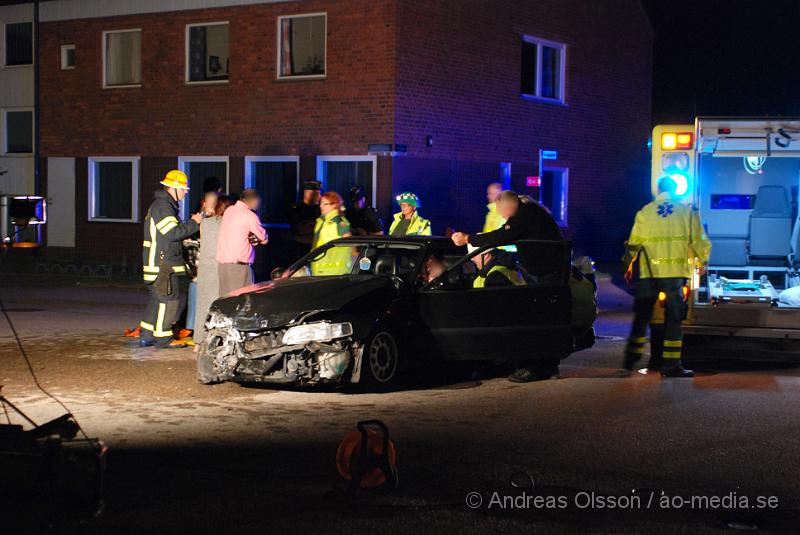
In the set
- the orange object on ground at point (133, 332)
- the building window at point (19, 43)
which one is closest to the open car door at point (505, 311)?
the orange object on ground at point (133, 332)

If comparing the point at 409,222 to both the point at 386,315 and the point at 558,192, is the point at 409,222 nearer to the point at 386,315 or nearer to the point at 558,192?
the point at 386,315

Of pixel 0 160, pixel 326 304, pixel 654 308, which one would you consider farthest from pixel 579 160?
pixel 326 304

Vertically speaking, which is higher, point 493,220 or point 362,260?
point 493,220

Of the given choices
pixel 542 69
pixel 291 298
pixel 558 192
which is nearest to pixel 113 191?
pixel 542 69

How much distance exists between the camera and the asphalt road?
6.07 m

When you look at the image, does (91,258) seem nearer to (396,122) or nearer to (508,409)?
(396,122)

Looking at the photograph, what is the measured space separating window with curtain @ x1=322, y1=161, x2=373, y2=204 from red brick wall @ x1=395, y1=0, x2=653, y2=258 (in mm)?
974

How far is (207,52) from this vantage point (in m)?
25.8

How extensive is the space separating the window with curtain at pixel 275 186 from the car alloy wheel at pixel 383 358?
15.1 metres

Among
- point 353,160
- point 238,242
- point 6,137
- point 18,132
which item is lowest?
point 238,242

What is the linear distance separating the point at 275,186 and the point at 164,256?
12586 millimetres

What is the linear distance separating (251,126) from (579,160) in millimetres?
8947

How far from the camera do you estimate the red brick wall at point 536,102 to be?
78.8 feet

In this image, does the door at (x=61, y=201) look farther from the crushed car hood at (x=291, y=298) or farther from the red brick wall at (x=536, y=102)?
the crushed car hood at (x=291, y=298)
